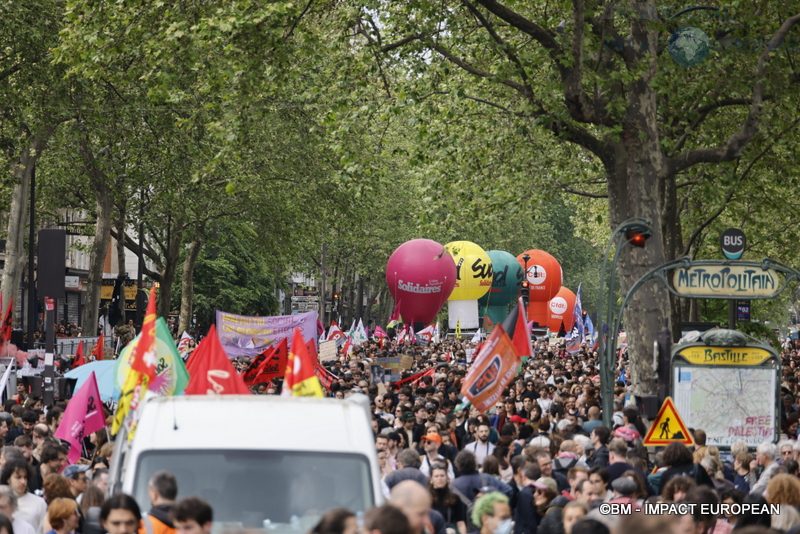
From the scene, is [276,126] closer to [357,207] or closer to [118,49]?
[357,207]

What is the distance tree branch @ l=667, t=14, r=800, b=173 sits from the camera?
705 inches

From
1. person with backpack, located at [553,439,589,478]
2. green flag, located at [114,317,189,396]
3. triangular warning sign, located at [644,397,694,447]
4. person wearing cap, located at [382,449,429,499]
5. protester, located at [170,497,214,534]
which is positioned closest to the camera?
protester, located at [170,497,214,534]

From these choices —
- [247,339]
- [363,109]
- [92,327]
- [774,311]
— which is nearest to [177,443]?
[363,109]

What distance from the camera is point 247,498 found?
6121 mm

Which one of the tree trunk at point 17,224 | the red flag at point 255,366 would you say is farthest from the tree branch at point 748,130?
the tree trunk at point 17,224

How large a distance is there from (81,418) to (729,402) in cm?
818

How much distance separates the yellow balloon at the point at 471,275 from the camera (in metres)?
54.4

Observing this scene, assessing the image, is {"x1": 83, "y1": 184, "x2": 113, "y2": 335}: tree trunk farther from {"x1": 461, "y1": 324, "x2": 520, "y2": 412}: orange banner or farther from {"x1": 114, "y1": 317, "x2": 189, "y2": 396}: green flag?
{"x1": 114, "y1": 317, "x2": 189, "y2": 396}: green flag

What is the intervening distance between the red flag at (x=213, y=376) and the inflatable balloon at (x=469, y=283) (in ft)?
145

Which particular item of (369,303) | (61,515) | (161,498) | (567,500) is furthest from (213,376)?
(369,303)

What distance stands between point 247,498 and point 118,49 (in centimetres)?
1228

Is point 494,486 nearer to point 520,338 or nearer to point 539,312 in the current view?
point 520,338

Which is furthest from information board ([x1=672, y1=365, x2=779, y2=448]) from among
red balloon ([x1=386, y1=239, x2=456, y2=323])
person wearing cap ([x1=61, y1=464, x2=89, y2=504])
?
red balloon ([x1=386, y1=239, x2=456, y2=323])

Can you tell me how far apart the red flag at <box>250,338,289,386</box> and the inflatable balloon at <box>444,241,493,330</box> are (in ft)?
117
